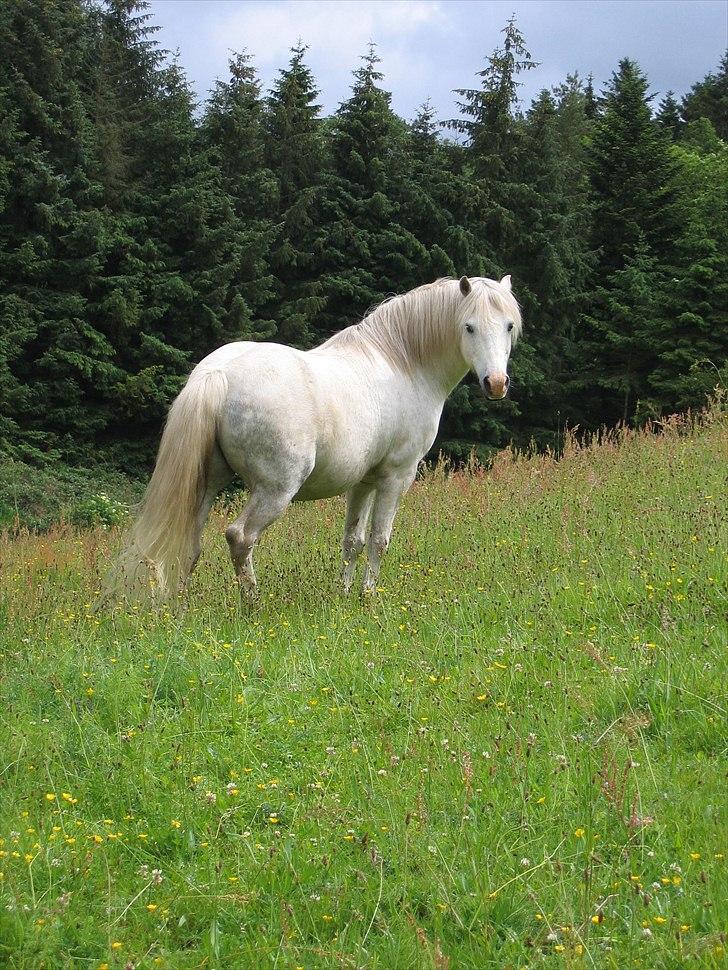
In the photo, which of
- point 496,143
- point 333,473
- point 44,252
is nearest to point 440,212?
point 496,143

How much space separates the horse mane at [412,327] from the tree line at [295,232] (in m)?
14.6

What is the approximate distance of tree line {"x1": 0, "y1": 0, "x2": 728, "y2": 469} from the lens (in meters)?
21.7

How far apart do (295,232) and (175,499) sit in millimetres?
22424

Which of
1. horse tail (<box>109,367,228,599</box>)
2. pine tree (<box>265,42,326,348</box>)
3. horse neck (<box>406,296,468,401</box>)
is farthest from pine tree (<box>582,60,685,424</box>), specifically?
horse tail (<box>109,367,228,599</box>)

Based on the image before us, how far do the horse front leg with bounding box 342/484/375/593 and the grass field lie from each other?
0.73 metres

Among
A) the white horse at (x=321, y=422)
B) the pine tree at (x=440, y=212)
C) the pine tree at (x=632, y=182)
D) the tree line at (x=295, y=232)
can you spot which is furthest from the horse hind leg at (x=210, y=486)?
the pine tree at (x=632, y=182)

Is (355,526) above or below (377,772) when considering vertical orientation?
above

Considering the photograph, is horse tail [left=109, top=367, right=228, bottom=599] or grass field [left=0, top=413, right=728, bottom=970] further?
horse tail [left=109, top=367, right=228, bottom=599]

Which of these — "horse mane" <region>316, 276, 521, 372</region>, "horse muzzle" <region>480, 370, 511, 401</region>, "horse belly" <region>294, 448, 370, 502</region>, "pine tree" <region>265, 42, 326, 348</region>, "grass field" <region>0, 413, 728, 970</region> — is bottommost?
"grass field" <region>0, 413, 728, 970</region>

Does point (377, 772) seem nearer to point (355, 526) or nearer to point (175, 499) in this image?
point (175, 499)

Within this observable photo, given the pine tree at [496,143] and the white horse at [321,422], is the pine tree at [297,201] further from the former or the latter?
the white horse at [321,422]

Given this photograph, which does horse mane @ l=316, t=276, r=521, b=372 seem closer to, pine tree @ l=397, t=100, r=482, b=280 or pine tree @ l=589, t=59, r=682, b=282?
pine tree @ l=397, t=100, r=482, b=280

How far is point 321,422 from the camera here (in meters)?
6.03

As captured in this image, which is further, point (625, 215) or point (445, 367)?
point (625, 215)
